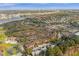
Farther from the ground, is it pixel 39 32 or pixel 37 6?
pixel 37 6

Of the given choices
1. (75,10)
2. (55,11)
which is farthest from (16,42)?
(75,10)

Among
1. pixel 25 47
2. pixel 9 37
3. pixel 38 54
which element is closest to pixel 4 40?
pixel 9 37

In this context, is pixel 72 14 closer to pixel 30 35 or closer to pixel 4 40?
pixel 30 35

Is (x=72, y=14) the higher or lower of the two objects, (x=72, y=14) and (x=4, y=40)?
the higher

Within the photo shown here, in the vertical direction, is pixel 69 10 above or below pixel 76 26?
above

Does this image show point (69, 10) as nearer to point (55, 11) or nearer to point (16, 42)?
point (55, 11)

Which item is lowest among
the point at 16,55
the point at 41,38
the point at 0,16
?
the point at 16,55

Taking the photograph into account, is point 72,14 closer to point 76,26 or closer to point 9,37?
point 76,26

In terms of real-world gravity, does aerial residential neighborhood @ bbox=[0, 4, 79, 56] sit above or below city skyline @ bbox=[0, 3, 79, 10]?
below

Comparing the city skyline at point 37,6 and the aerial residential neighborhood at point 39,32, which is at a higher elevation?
the city skyline at point 37,6
